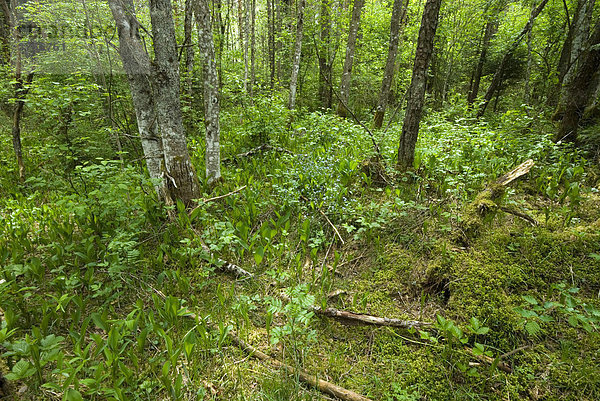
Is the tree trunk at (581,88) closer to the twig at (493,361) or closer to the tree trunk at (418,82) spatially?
the tree trunk at (418,82)

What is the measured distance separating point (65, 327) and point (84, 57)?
22.2 feet

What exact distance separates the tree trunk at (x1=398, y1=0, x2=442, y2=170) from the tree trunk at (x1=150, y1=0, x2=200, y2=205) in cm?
321

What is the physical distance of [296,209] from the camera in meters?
4.17

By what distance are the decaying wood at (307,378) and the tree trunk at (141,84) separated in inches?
92.4

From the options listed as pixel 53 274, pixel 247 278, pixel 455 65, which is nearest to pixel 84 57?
pixel 53 274

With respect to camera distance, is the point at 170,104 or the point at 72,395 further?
the point at 170,104

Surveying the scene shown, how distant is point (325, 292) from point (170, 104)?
3.06m

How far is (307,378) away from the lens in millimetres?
2131

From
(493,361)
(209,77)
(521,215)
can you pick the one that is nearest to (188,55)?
(209,77)

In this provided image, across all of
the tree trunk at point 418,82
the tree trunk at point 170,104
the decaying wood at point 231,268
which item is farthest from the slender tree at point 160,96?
the tree trunk at point 418,82

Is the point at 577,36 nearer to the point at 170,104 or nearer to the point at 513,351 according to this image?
the point at 513,351

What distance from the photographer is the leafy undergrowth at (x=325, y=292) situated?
205 centimetres

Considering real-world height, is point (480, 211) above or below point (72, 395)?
above

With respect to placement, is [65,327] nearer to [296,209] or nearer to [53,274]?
[53,274]
